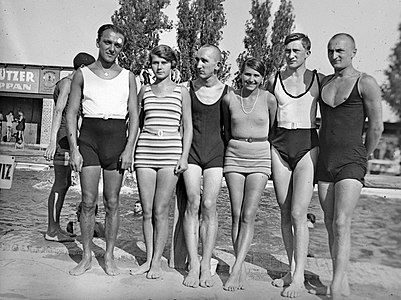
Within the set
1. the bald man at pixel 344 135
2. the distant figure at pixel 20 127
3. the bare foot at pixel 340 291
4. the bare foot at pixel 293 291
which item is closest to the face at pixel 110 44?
the distant figure at pixel 20 127

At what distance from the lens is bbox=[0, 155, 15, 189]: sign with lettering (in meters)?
3.22

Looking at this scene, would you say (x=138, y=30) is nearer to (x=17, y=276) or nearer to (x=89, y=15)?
(x=89, y=15)

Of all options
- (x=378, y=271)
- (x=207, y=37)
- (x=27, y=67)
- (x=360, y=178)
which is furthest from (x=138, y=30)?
(x=378, y=271)

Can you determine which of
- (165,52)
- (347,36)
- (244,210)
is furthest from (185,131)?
(347,36)

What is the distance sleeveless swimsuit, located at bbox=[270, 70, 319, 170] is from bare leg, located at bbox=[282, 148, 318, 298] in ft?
0.18

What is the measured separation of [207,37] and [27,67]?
1.19 m

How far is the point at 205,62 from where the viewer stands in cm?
326

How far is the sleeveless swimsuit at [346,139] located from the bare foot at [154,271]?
4.27 feet

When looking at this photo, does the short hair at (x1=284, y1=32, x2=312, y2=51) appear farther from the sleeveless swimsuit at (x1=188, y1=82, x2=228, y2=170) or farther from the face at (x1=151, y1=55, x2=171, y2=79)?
→ the face at (x1=151, y1=55, x2=171, y2=79)

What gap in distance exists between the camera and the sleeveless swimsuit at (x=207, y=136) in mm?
3309

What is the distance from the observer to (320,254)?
4.61 m

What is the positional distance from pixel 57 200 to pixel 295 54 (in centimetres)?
236

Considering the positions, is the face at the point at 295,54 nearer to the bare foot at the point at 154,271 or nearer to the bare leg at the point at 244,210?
the bare leg at the point at 244,210

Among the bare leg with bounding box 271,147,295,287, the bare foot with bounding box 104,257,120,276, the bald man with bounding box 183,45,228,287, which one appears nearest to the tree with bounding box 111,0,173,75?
the bald man with bounding box 183,45,228,287
